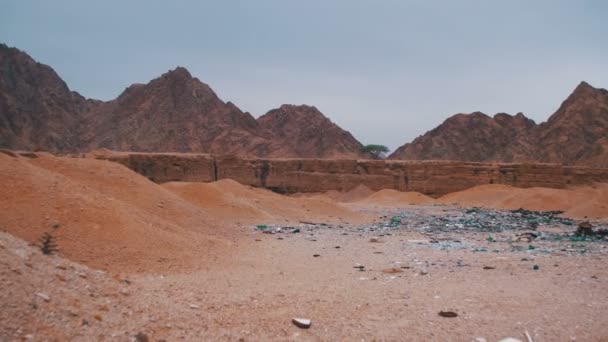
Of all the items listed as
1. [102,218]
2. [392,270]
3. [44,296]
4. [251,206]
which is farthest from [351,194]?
[44,296]

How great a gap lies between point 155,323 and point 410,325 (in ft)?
9.13

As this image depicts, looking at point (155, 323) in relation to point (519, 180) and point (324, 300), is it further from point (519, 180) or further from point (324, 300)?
point (519, 180)

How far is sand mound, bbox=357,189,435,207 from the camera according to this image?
127ft

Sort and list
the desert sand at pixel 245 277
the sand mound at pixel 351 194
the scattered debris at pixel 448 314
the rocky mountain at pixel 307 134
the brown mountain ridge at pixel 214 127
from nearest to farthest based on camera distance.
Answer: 1. the desert sand at pixel 245 277
2. the scattered debris at pixel 448 314
3. the sand mound at pixel 351 194
4. the brown mountain ridge at pixel 214 127
5. the rocky mountain at pixel 307 134

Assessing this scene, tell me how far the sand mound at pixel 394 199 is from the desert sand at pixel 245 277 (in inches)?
900

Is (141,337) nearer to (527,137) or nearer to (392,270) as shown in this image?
(392,270)

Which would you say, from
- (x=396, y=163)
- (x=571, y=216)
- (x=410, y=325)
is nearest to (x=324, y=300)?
(x=410, y=325)

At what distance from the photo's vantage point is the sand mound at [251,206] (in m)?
19.8

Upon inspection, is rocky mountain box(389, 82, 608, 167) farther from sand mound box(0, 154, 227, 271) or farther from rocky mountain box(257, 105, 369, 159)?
sand mound box(0, 154, 227, 271)

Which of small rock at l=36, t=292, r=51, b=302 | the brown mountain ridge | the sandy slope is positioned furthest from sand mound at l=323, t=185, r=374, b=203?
small rock at l=36, t=292, r=51, b=302

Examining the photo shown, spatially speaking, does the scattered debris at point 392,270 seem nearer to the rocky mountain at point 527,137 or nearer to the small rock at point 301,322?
the small rock at point 301,322

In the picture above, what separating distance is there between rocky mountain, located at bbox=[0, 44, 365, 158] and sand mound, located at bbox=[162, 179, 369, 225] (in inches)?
1925

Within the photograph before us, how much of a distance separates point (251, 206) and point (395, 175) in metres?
28.2

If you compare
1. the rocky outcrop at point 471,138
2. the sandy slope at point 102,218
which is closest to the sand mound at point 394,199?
the sandy slope at point 102,218
